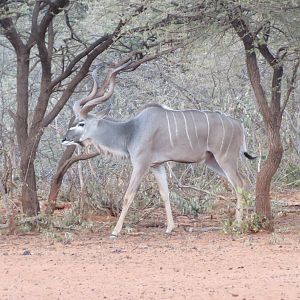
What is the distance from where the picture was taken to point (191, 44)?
932cm

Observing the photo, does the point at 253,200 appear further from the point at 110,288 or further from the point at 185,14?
the point at 110,288

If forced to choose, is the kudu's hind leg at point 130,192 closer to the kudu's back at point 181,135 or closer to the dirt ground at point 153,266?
the dirt ground at point 153,266

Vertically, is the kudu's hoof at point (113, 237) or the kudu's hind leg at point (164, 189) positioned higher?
the kudu's hind leg at point (164, 189)

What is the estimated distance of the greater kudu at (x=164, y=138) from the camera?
383 inches

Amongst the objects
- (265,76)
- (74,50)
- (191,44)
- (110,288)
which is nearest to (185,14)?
(191,44)

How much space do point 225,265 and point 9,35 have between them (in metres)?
3.93

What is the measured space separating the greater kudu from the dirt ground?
0.81m

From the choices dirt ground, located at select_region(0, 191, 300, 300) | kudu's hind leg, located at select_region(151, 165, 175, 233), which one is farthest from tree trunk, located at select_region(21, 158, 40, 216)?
kudu's hind leg, located at select_region(151, 165, 175, 233)

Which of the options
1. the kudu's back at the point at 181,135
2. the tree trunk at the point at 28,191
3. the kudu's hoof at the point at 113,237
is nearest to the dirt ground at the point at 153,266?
the kudu's hoof at the point at 113,237

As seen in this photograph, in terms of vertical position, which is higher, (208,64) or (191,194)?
(208,64)

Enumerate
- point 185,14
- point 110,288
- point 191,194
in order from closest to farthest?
point 110,288, point 185,14, point 191,194

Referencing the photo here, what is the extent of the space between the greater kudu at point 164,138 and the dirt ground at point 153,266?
805 mm

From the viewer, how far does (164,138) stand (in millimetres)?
9812

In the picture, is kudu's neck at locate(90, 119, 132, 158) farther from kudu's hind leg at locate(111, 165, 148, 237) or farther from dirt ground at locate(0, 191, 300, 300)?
dirt ground at locate(0, 191, 300, 300)
